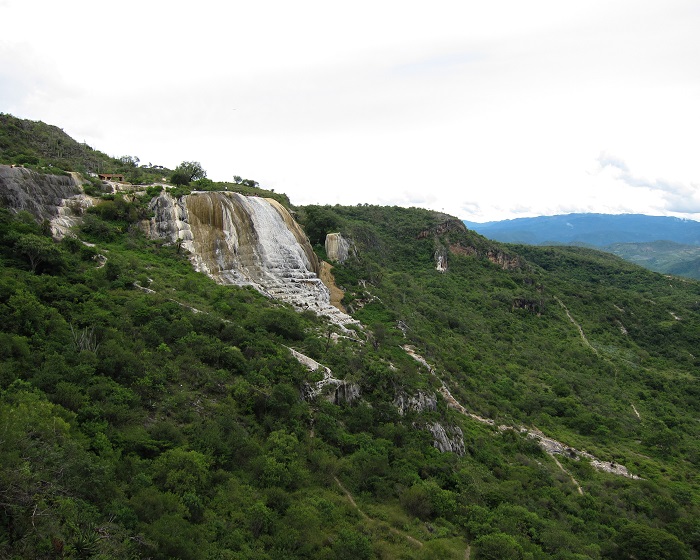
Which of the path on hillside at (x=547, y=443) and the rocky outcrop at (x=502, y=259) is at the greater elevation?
the rocky outcrop at (x=502, y=259)

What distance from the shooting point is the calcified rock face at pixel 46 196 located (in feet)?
82.8

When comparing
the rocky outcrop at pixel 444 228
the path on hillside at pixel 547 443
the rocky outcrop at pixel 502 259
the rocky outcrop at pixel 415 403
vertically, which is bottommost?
the path on hillside at pixel 547 443

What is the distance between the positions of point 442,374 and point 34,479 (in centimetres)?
2946

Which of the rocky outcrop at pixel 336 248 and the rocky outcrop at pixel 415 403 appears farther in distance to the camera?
the rocky outcrop at pixel 336 248

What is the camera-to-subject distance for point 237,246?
3338 centimetres

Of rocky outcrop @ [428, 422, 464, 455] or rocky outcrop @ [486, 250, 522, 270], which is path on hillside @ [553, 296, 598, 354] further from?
rocky outcrop @ [428, 422, 464, 455]

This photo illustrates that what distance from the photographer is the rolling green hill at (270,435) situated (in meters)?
11.6

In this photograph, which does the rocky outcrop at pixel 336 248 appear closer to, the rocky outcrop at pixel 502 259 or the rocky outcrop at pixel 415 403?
the rocky outcrop at pixel 415 403

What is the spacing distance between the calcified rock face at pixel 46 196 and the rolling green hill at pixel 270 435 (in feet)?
4.23

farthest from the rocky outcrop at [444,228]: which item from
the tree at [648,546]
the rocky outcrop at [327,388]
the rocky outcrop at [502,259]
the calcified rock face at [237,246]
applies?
the tree at [648,546]

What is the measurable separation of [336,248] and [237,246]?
15679mm

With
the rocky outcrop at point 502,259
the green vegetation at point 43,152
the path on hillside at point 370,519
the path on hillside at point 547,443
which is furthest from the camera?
the rocky outcrop at point 502,259

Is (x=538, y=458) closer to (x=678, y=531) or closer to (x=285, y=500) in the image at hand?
(x=678, y=531)

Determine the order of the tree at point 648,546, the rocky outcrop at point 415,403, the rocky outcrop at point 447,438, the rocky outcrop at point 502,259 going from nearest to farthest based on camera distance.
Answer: the tree at point 648,546 → the rocky outcrop at point 447,438 → the rocky outcrop at point 415,403 → the rocky outcrop at point 502,259
